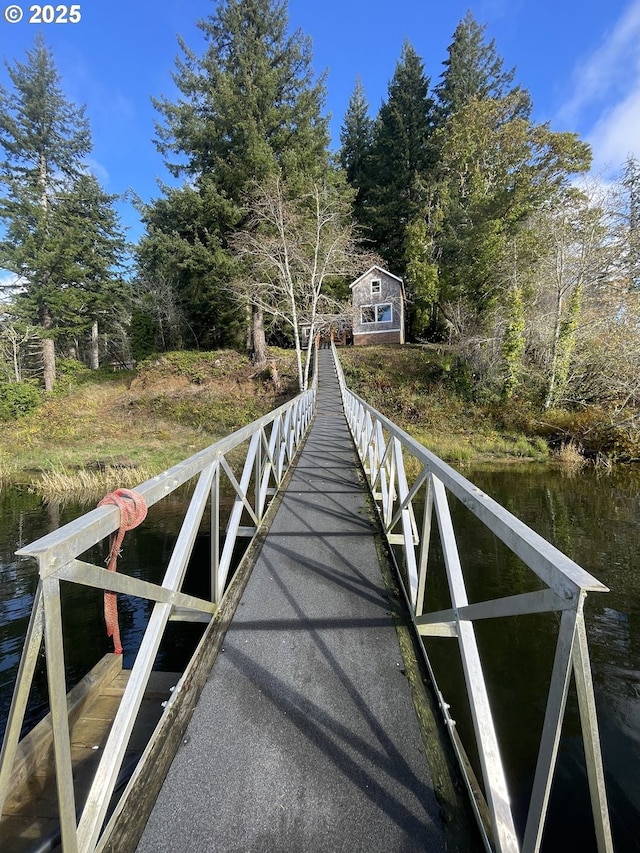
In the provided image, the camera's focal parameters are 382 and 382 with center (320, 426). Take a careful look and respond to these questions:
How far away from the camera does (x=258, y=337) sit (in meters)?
20.0

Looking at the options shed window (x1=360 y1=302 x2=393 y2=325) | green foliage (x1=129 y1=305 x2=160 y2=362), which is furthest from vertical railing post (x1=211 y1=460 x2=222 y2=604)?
shed window (x1=360 y1=302 x2=393 y2=325)

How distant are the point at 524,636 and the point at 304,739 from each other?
445 cm

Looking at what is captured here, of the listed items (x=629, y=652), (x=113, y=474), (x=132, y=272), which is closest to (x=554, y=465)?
(x=629, y=652)

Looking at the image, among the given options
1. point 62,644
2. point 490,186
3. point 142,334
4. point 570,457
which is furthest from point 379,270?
point 62,644

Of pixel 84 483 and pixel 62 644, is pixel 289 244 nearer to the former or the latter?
pixel 84 483

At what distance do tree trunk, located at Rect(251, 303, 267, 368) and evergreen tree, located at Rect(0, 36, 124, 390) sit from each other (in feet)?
35.0

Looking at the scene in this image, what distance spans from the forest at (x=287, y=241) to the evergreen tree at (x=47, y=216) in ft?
0.32

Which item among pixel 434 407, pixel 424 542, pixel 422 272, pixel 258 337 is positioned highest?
pixel 422 272

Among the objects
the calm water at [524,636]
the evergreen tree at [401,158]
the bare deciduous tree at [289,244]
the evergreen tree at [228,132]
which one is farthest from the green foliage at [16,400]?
the evergreen tree at [401,158]

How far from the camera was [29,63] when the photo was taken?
70.3ft

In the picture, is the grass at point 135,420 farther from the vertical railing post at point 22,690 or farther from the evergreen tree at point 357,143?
the evergreen tree at point 357,143

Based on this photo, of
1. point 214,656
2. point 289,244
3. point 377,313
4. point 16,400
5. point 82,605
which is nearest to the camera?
point 214,656

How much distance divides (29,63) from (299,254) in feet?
65.3

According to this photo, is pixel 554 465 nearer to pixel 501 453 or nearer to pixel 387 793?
pixel 501 453
